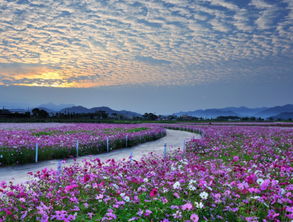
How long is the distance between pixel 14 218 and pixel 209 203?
11.9 feet

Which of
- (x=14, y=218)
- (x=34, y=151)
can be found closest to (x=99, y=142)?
(x=34, y=151)

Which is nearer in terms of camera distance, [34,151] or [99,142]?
[34,151]

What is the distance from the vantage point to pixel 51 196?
5676 millimetres

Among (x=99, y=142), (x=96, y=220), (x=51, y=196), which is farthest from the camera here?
(x=99, y=142)

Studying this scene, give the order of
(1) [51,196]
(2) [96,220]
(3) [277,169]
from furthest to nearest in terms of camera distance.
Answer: (3) [277,169] → (1) [51,196] → (2) [96,220]

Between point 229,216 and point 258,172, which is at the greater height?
point 258,172

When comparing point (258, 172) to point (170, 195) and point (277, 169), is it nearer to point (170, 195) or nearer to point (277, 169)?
Answer: point (277, 169)

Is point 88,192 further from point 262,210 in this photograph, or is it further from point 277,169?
point 277,169

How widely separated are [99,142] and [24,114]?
74.7m

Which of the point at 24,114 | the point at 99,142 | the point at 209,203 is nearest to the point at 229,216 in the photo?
the point at 209,203

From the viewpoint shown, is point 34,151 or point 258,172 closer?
point 258,172

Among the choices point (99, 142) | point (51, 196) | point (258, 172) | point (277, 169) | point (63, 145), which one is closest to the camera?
point (51, 196)

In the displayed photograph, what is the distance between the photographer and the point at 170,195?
595 centimetres

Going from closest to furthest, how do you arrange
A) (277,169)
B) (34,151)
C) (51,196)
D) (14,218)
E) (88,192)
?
1. (14,218)
2. (51,196)
3. (88,192)
4. (277,169)
5. (34,151)
